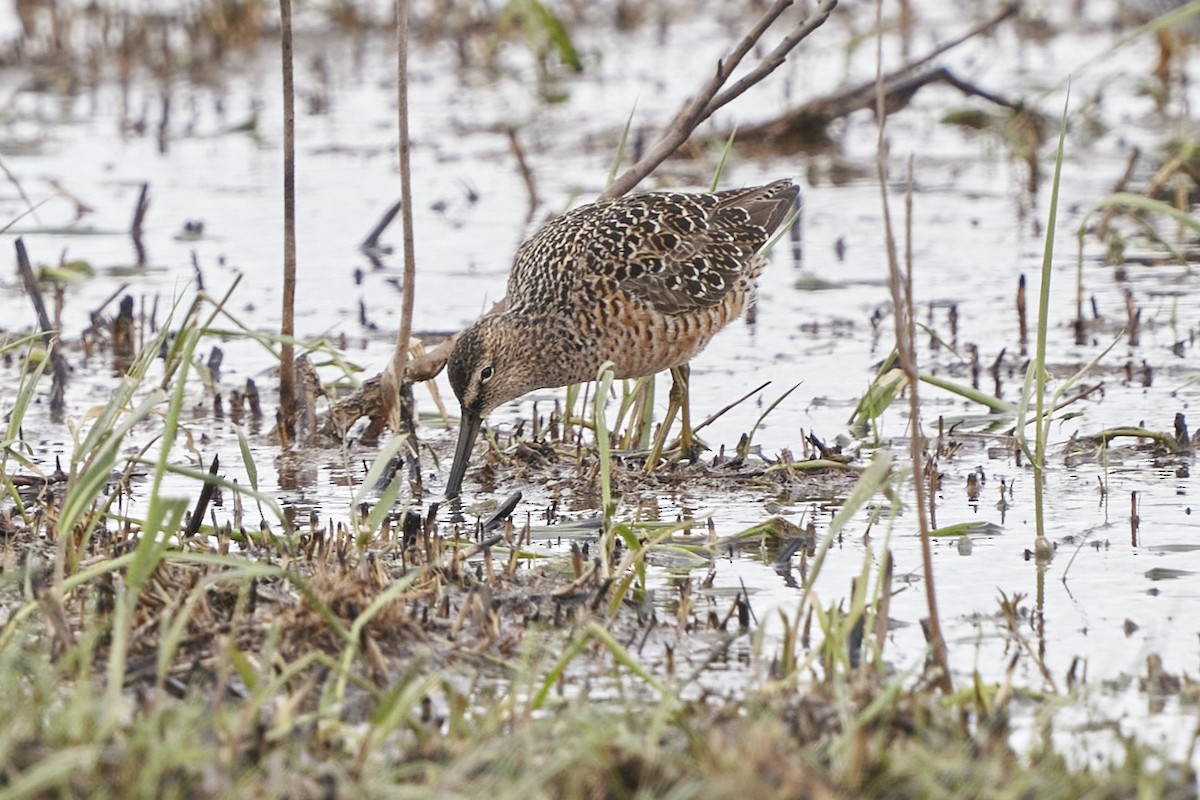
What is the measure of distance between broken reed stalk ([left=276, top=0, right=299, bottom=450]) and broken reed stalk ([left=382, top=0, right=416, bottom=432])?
0.95 ft

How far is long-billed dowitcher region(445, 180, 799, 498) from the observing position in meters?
5.26

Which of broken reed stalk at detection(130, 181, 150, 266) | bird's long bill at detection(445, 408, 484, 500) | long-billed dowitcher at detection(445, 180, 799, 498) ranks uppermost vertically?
broken reed stalk at detection(130, 181, 150, 266)

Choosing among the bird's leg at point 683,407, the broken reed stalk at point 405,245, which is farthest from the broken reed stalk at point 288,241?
the bird's leg at point 683,407

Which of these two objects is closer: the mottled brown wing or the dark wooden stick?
the dark wooden stick

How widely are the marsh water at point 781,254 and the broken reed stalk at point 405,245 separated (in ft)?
0.81

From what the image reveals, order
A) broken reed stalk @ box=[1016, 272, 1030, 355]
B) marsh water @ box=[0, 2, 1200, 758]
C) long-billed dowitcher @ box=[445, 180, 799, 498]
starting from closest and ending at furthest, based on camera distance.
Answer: marsh water @ box=[0, 2, 1200, 758] < long-billed dowitcher @ box=[445, 180, 799, 498] < broken reed stalk @ box=[1016, 272, 1030, 355]

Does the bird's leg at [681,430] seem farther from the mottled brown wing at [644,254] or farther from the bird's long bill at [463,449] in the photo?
the bird's long bill at [463,449]

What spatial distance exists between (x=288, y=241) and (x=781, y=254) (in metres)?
3.45

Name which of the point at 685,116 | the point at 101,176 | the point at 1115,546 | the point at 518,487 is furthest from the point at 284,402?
the point at 101,176

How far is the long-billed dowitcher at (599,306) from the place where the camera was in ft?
17.3

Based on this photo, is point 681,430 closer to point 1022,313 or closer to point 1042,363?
point 1042,363

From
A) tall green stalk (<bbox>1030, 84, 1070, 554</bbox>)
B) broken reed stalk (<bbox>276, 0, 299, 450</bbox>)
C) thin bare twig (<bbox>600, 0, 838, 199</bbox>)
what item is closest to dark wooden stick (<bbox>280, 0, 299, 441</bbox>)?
broken reed stalk (<bbox>276, 0, 299, 450</bbox>)

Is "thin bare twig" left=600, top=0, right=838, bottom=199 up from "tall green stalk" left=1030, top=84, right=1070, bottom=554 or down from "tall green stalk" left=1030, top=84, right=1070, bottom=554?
up

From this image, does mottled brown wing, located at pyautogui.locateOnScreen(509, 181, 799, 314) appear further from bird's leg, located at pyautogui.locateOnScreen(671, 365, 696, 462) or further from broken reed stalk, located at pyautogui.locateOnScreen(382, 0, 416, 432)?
broken reed stalk, located at pyautogui.locateOnScreen(382, 0, 416, 432)
